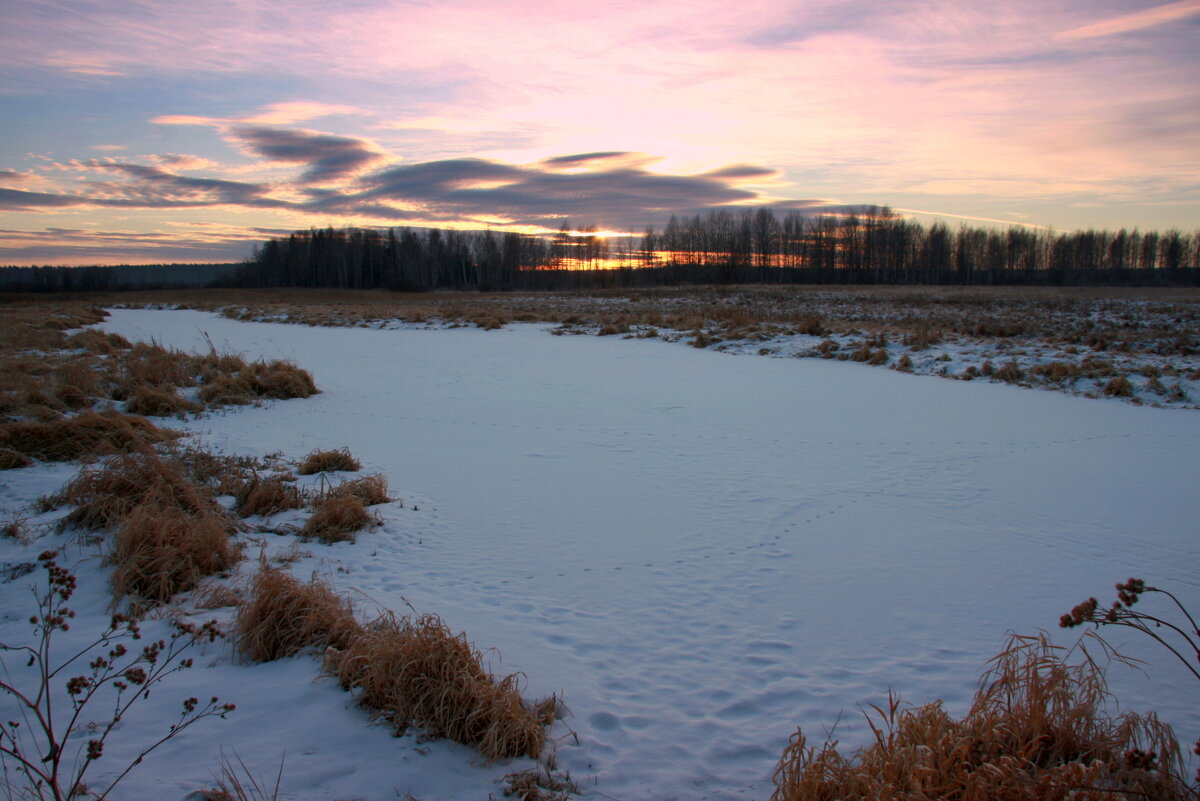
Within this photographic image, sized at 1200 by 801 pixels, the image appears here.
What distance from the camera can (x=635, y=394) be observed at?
11734mm

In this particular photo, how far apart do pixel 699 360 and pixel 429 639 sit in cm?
1414

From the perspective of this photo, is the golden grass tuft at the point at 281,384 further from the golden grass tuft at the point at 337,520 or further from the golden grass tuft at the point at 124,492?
the golden grass tuft at the point at 337,520

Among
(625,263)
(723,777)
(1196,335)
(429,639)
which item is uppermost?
(625,263)

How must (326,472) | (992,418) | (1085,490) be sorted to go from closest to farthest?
(1085,490)
(326,472)
(992,418)

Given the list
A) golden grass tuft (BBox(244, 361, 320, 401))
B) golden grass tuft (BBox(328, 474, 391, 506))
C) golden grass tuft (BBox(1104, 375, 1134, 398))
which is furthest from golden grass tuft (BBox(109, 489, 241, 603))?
golden grass tuft (BBox(1104, 375, 1134, 398))

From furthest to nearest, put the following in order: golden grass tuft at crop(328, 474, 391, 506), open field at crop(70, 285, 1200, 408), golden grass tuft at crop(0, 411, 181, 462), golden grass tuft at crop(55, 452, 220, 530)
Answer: open field at crop(70, 285, 1200, 408)
golden grass tuft at crop(0, 411, 181, 462)
golden grass tuft at crop(328, 474, 391, 506)
golden grass tuft at crop(55, 452, 220, 530)

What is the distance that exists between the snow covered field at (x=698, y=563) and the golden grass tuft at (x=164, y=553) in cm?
25

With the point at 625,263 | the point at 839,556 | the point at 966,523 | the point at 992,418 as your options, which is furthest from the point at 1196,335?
the point at 625,263

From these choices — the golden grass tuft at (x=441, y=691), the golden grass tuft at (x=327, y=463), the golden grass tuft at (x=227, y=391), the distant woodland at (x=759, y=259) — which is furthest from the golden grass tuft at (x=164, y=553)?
the distant woodland at (x=759, y=259)

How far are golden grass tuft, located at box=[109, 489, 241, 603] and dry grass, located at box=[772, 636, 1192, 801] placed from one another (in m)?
3.73

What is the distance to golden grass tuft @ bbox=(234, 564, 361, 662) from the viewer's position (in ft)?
11.0

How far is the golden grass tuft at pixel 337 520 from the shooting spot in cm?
509

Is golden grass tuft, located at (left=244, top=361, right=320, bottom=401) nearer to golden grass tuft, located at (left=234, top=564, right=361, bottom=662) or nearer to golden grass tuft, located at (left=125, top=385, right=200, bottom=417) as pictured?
golden grass tuft, located at (left=125, top=385, right=200, bottom=417)

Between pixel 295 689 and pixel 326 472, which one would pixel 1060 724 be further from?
pixel 326 472
